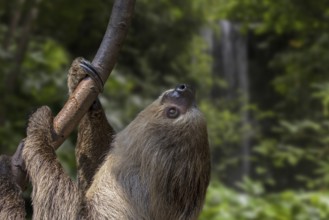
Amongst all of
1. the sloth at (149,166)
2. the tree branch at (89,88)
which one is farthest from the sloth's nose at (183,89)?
the tree branch at (89,88)

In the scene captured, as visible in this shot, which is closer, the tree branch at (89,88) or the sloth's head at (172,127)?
the tree branch at (89,88)

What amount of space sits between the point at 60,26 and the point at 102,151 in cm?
685

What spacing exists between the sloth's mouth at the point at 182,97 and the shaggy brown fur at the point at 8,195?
1151 millimetres

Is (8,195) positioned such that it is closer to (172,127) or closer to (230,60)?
(172,127)

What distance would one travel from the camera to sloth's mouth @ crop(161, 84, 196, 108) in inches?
177

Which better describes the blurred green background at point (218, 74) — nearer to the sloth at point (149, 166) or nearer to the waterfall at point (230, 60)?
the waterfall at point (230, 60)

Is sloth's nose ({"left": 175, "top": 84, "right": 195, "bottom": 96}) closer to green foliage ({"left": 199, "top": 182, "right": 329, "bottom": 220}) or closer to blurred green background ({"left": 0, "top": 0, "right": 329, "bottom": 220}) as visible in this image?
blurred green background ({"left": 0, "top": 0, "right": 329, "bottom": 220})

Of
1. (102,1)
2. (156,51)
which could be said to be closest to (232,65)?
(156,51)

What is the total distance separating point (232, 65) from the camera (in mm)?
23344

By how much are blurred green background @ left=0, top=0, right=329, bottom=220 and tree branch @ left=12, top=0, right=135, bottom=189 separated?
0.68 meters

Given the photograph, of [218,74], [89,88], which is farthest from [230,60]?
[89,88]

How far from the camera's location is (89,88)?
4.27 m

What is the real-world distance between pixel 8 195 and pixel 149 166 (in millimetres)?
941

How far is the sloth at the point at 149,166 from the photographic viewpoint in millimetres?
4250
